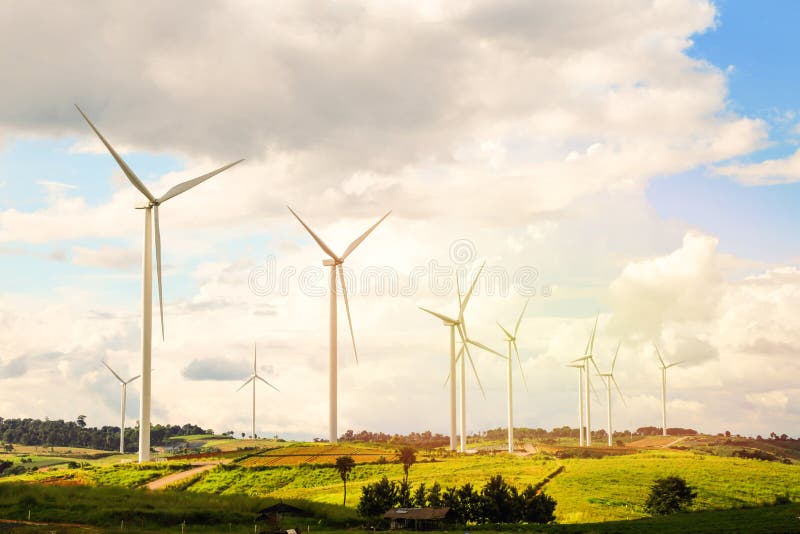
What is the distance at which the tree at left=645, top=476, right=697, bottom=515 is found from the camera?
92438 millimetres

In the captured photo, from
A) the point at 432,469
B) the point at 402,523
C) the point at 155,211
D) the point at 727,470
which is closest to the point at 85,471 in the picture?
the point at 155,211

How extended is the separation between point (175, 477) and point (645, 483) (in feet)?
199

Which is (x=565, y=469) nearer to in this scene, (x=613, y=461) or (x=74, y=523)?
(x=613, y=461)

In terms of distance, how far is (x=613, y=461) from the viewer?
422 ft

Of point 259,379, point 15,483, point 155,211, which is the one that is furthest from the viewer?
point 259,379

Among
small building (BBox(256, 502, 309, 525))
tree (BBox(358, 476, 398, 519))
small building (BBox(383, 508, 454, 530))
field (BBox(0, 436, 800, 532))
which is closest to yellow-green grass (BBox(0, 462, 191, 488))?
field (BBox(0, 436, 800, 532))

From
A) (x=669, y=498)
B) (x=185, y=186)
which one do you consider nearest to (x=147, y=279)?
(x=185, y=186)

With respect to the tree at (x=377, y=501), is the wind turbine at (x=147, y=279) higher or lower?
higher

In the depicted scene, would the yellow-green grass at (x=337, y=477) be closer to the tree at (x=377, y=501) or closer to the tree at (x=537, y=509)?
the tree at (x=377, y=501)

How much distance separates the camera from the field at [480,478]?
94062 millimetres

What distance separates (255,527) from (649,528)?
3626 centimetres

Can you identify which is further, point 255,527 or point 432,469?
point 432,469

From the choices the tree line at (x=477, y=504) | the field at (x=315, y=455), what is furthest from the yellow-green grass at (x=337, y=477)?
the tree line at (x=477, y=504)

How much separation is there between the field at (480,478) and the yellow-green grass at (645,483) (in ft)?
0.39
